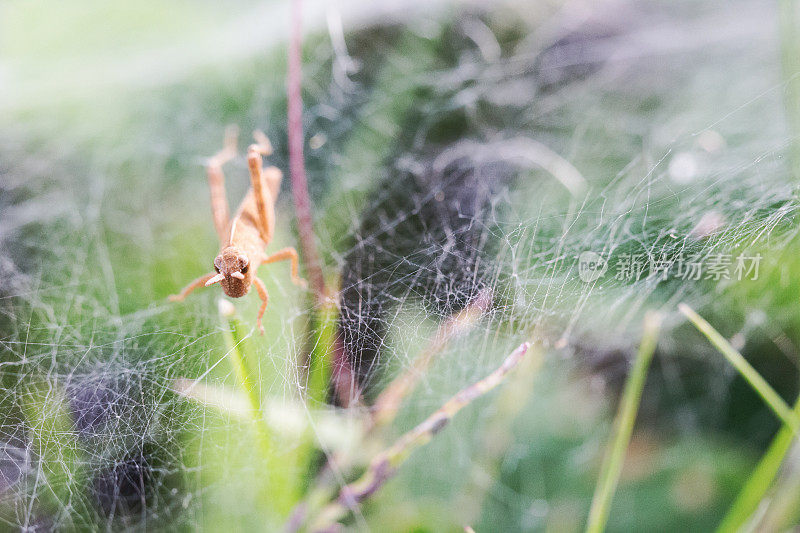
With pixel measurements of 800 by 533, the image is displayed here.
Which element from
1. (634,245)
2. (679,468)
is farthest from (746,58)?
(679,468)

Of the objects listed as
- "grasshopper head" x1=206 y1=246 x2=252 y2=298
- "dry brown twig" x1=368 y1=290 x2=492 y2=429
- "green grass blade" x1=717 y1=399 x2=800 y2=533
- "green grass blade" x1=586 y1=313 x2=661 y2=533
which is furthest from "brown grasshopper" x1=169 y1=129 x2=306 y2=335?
"green grass blade" x1=717 y1=399 x2=800 y2=533

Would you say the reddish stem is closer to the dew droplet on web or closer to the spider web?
Answer: the spider web

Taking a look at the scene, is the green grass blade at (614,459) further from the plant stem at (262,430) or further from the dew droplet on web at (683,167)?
the plant stem at (262,430)

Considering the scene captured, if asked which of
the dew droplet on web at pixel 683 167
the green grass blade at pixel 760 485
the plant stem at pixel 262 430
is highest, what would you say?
the dew droplet on web at pixel 683 167

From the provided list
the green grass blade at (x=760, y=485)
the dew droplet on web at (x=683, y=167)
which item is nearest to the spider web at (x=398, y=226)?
the dew droplet on web at (x=683, y=167)

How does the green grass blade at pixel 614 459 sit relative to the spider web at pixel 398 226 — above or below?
below

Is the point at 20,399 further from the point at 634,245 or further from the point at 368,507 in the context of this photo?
the point at 634,245
